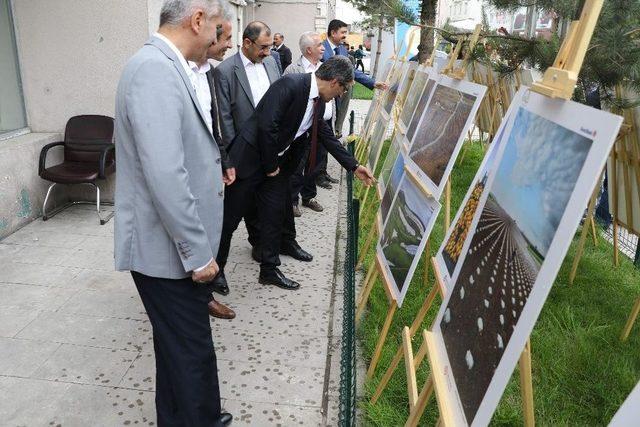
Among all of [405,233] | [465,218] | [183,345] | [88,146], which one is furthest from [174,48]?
[88,146]

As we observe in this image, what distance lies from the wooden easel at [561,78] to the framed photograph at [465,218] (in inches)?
14.1

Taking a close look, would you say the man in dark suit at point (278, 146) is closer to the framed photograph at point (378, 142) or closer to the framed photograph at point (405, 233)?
the framed photograph at point (405, 233)

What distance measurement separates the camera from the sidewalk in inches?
106

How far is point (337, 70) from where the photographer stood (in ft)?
11.8

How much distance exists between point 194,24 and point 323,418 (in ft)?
6.46

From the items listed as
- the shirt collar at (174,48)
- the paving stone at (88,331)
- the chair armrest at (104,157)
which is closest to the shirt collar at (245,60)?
the chair armrest at (104,157)

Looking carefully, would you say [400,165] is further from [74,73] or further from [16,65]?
[16,65]

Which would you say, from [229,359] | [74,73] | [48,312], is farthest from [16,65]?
[229,359]

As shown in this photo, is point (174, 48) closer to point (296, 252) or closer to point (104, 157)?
point (296, 252)

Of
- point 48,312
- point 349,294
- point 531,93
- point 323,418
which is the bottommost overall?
point 48,312

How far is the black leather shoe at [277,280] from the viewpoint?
161 inches

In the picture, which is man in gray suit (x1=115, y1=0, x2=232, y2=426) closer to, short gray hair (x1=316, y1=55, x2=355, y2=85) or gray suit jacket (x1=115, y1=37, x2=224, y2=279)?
gray suit jacket (x1=115, y1=37, x2=224, y2=279)

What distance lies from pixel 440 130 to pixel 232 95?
7.50 feet

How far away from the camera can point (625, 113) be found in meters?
3.62
